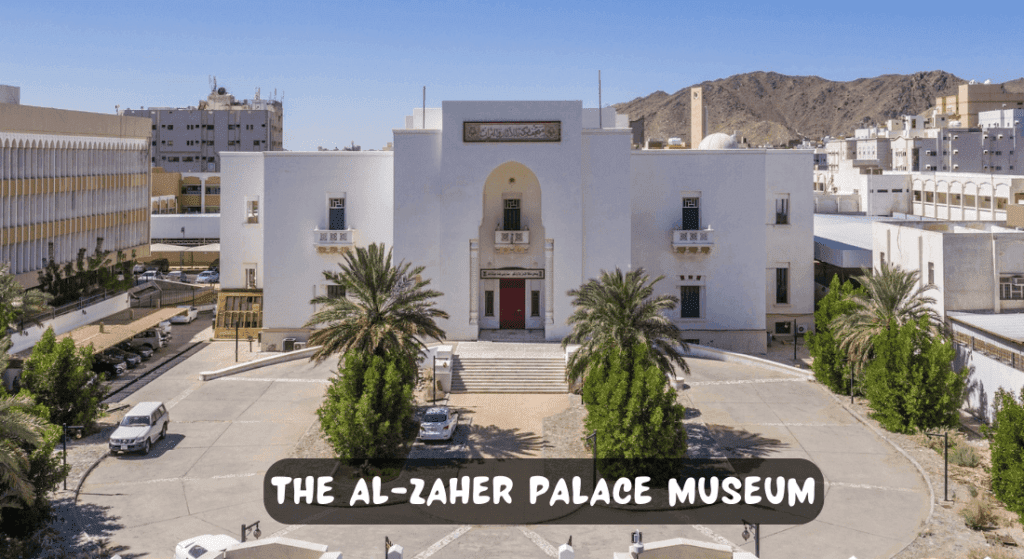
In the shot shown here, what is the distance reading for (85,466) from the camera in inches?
1335

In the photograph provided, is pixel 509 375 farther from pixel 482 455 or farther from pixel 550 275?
pixel 482 455

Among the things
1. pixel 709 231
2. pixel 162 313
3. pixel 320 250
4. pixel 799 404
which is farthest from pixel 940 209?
pixel 162 313

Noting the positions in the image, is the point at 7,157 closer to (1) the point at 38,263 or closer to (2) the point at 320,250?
(1) the point at 38,263

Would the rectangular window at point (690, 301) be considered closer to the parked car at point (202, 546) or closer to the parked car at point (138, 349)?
the parked car at point (138, 349)

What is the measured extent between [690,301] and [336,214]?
21.5 metres

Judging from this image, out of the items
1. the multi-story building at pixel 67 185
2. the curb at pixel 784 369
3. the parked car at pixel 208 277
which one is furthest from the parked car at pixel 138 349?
the parked car at pixel 208 277

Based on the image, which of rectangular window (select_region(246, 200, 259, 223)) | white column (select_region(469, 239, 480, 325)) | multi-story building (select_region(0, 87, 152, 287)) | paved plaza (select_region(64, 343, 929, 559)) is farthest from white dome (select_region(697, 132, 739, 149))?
multi-story building (select_region(0, 87, 152, 287))

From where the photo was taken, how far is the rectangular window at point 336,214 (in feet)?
182

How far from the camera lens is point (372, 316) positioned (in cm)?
3509

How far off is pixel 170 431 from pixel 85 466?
15.9 feet

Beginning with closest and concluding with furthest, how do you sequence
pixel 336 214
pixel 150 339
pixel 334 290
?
pixel 336 214 < pixel 334 290 < pixel 150 339

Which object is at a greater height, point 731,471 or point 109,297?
point 109,297

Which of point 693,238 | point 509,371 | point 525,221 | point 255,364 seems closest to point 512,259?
point 525,221

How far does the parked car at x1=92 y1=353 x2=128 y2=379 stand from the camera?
47.9 meters
